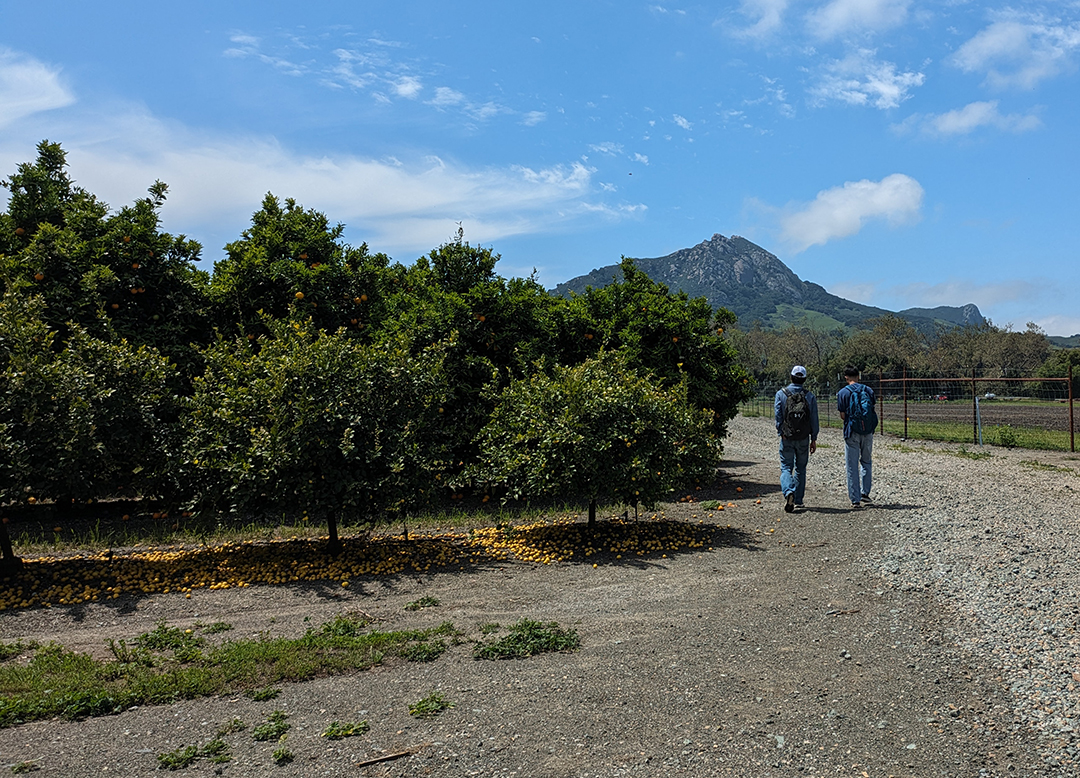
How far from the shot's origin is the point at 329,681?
4375 mm

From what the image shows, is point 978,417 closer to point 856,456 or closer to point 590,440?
point 856,456

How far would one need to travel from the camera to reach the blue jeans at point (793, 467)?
9.45 metres

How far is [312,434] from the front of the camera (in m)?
7.10

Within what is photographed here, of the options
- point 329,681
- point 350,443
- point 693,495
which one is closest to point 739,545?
point 693,495

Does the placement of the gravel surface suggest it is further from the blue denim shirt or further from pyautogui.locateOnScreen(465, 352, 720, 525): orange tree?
the blue denim shirt

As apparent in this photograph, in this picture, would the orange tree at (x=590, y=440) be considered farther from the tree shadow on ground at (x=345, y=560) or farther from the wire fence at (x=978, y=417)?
the wire fence at (x=978, y=417)

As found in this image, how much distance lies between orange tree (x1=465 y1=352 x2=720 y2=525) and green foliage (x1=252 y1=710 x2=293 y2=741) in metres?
4.34

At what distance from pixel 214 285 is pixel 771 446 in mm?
16049

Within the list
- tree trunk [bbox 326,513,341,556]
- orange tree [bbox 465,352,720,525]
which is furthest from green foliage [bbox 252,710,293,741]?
orange tree [bbox 465,352,720,525]

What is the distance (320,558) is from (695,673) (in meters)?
4.70

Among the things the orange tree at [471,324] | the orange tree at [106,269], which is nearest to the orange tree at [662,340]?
the orange tree at [471,324]

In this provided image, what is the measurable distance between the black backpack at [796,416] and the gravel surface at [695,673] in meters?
1.65

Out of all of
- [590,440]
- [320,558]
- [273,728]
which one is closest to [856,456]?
[590,440]

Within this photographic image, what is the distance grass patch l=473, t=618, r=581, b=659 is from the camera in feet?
15.8
